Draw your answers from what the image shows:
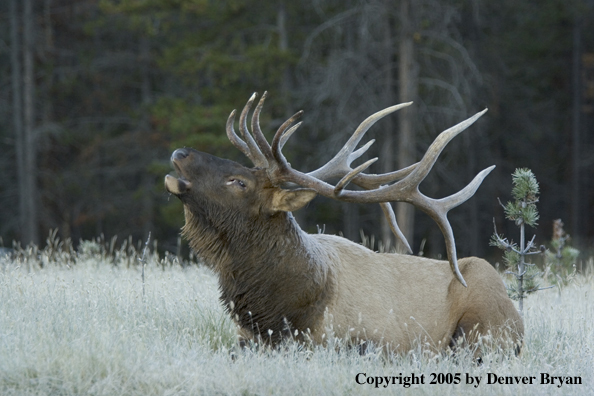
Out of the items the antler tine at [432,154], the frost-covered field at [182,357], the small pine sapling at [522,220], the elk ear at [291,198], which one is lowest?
the frost-covered field at [182,357]

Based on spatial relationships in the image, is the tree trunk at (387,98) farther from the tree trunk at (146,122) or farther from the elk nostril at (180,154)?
the elk nostril at (180,154)

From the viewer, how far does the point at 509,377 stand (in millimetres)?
5102

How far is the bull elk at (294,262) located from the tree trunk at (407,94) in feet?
38.3

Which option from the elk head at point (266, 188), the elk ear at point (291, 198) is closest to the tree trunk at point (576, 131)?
the elk head at point (266, 188)

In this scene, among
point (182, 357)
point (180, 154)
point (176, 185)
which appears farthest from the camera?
point (180, 154)

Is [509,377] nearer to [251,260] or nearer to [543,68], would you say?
[251,260]

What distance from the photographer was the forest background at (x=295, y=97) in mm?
18750

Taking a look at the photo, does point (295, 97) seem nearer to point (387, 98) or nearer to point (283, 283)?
point (387, 98)

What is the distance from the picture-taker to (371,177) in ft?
20.2

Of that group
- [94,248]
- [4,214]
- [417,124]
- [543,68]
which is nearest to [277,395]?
[94,248]

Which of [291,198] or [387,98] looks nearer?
[291,198]

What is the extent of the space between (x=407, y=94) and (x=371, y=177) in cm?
1215

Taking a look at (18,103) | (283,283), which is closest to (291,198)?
(283,283)

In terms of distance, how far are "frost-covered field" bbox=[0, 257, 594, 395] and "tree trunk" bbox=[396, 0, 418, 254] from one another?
10852 mm
